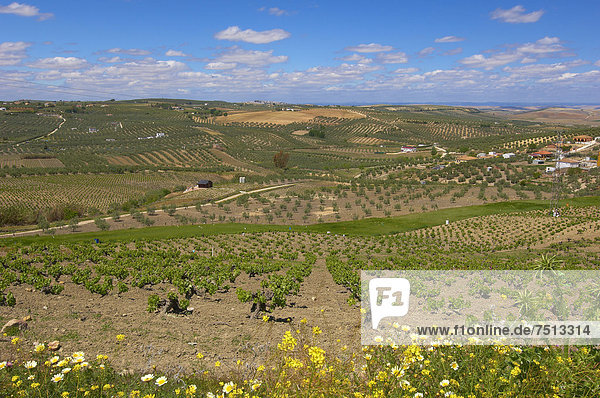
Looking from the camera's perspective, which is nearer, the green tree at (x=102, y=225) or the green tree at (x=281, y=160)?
the green tree at (x=102, y=225)

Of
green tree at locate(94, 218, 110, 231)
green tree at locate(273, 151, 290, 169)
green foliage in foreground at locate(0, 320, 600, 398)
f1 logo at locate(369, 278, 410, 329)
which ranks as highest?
green foliage in foreground at locate(0, 320, 600, 398)

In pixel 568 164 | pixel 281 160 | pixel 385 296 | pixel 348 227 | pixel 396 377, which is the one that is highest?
pixel 396 377

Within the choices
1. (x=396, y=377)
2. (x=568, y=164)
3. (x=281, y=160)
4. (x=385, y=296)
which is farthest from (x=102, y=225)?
(x=568, y=164)

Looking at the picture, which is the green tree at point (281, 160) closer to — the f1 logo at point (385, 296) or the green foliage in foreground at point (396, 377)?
the f1 logo at point (385, 296)

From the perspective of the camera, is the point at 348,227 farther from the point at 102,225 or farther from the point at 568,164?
the point at 568,164

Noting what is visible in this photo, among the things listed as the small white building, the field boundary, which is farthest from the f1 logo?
the small white building

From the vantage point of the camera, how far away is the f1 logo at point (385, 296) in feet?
25.6

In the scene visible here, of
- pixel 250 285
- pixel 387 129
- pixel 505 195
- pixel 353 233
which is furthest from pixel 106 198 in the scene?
pixel 387 129

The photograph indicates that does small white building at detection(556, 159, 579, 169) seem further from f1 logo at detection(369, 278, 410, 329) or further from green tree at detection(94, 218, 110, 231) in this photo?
f1 logo at detection(369, 278, 410, 329)

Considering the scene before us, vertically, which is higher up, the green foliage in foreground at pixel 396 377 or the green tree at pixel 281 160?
the green foliage in foreground at pixel 396 377

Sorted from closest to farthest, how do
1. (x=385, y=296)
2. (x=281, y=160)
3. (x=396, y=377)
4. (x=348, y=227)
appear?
(x=396, y=377) < (x=385, y=296) < (x=348, y=227) < (x=281, y=160)

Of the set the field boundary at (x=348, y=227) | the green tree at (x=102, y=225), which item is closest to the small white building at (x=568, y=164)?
the field boundary at (x=348, y=227)

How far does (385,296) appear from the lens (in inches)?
340

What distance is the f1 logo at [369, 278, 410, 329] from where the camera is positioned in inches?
307
